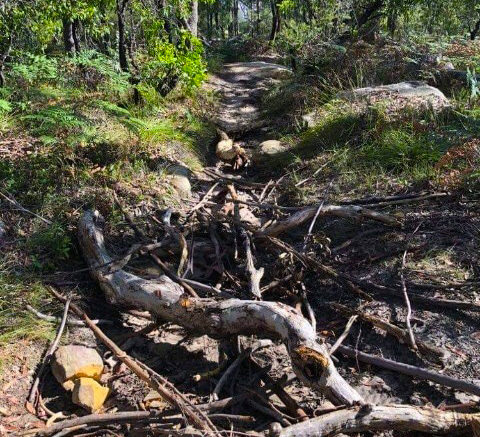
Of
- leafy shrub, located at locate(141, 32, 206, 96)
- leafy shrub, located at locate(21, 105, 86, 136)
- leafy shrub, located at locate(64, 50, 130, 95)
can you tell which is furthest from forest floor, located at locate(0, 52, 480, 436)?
leafy shrub, located at locate(64, 50, 130, 95)

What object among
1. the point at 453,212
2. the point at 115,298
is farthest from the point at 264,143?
the point at 115,298

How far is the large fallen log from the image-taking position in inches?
113

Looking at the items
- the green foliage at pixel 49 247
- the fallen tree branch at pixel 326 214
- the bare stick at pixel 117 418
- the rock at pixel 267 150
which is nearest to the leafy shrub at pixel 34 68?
the green foliage at pixel 49 247

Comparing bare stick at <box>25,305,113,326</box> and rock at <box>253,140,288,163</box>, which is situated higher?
rock at <box>253,140,288,163</box>

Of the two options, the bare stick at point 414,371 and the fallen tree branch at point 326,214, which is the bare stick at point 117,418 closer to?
the bare stick at point 414,371

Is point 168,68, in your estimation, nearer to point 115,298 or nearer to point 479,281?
point 115,298

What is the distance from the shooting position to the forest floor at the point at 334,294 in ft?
10.4

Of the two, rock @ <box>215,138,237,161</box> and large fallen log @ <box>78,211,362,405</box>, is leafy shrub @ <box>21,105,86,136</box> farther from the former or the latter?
rock @ <box>215,138,237,161</box>

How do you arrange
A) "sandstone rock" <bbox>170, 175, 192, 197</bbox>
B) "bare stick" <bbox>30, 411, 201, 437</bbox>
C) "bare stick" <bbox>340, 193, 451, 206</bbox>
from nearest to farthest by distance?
"bare stick" <bbox>30, 411, 201, 437</bbox>
"bare stick" <bbox>340, 193, 451, 206</bbox>
"sandstone rock" <bbox>170, 175, 192, 197</bbox>

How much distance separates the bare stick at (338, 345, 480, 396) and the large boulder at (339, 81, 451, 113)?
4.27 metres

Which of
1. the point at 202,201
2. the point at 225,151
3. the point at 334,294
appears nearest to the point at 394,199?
the point at 334,294

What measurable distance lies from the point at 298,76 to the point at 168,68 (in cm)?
352

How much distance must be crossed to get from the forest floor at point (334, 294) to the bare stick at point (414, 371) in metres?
0.08

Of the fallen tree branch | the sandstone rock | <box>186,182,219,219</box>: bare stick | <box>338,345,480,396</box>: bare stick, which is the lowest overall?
<box>338,345,480,396</box>: bare stick
